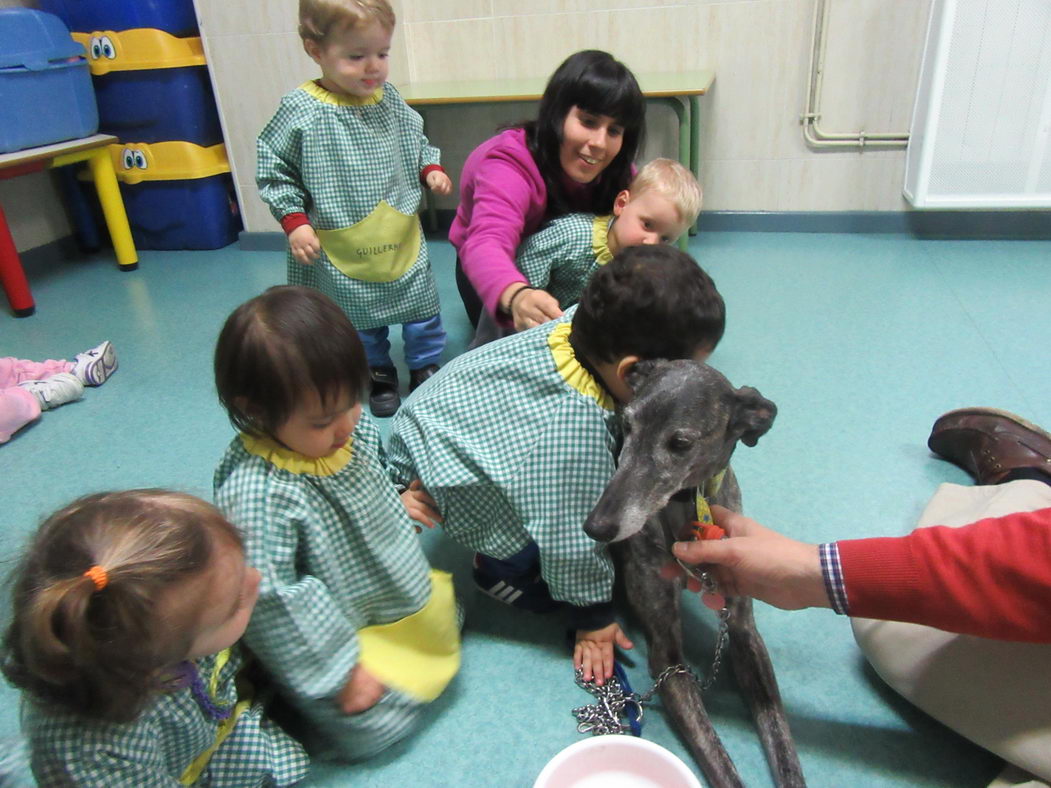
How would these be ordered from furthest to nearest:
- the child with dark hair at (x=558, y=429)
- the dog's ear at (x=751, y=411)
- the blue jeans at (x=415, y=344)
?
the blue jeans at (x=415, y=344) → the child with dark hair at (x=558, y=429) → the dog's ear at (x=751, y=411)

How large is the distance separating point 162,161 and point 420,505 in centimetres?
251

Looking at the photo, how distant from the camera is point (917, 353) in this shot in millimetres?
1968

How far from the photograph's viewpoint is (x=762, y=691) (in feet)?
3.25

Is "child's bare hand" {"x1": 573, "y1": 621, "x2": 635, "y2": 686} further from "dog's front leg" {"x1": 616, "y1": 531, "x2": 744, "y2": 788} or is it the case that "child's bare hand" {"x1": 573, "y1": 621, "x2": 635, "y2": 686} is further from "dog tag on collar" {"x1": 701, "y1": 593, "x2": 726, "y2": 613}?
"dog tag on collar" {"x1": 701, "y1": 593, "x2": 726, "y2": 613}

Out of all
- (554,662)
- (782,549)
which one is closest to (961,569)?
(782,549)

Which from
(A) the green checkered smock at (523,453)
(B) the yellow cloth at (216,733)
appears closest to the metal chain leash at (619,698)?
(A) the green checkered smock at (523,453)

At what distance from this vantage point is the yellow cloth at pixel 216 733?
847mm

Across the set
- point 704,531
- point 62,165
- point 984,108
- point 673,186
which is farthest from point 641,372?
point 62,165

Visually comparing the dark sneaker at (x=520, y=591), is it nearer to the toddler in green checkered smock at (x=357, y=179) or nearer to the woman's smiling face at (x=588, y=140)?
the toddler in green checkered smock at (x=357, y=179)

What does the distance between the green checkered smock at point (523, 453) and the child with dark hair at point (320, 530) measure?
117mm

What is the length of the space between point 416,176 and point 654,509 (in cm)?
135

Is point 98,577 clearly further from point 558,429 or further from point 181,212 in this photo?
point 181,212

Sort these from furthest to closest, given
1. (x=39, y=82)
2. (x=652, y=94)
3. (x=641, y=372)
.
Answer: (x=39, y=82), (x=652, y=94), (x=641, y=372)

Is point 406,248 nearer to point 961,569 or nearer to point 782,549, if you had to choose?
point 782,549
